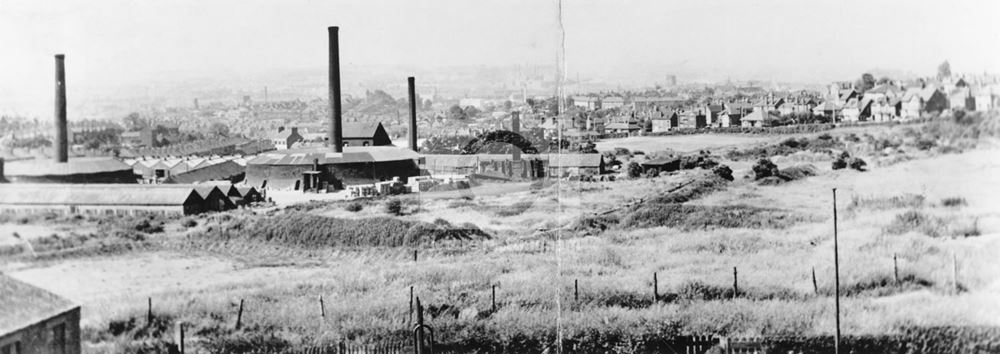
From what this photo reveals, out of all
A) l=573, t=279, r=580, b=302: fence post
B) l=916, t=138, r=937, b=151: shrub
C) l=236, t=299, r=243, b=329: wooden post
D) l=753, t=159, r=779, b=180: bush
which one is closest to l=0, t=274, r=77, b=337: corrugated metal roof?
l=236, t=299, r=243, b=329: wooden post

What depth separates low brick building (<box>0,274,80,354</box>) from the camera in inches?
255

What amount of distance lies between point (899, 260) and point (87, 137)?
9.09 m

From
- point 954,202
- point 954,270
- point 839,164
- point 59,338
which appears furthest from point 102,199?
point 954,202

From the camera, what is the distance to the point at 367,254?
9859 millimetres

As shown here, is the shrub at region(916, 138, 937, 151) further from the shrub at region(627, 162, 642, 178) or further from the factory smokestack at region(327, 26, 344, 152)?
the factory smokestack at region(327, 26, 344, 152)

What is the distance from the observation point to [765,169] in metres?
11.1

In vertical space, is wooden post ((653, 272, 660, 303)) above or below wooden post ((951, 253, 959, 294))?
below

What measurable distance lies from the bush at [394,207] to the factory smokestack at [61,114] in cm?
362

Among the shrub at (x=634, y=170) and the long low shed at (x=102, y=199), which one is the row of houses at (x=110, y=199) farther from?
the shrub at (x=634, y=170)

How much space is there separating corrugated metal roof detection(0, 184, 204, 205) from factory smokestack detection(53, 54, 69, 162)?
396 mm

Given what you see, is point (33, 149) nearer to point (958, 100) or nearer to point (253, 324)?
point (253, 324)

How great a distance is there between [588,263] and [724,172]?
2.51m

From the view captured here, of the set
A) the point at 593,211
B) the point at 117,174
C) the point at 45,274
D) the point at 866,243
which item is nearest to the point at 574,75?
the point at 593,211

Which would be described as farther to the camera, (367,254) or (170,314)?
(367,254)
